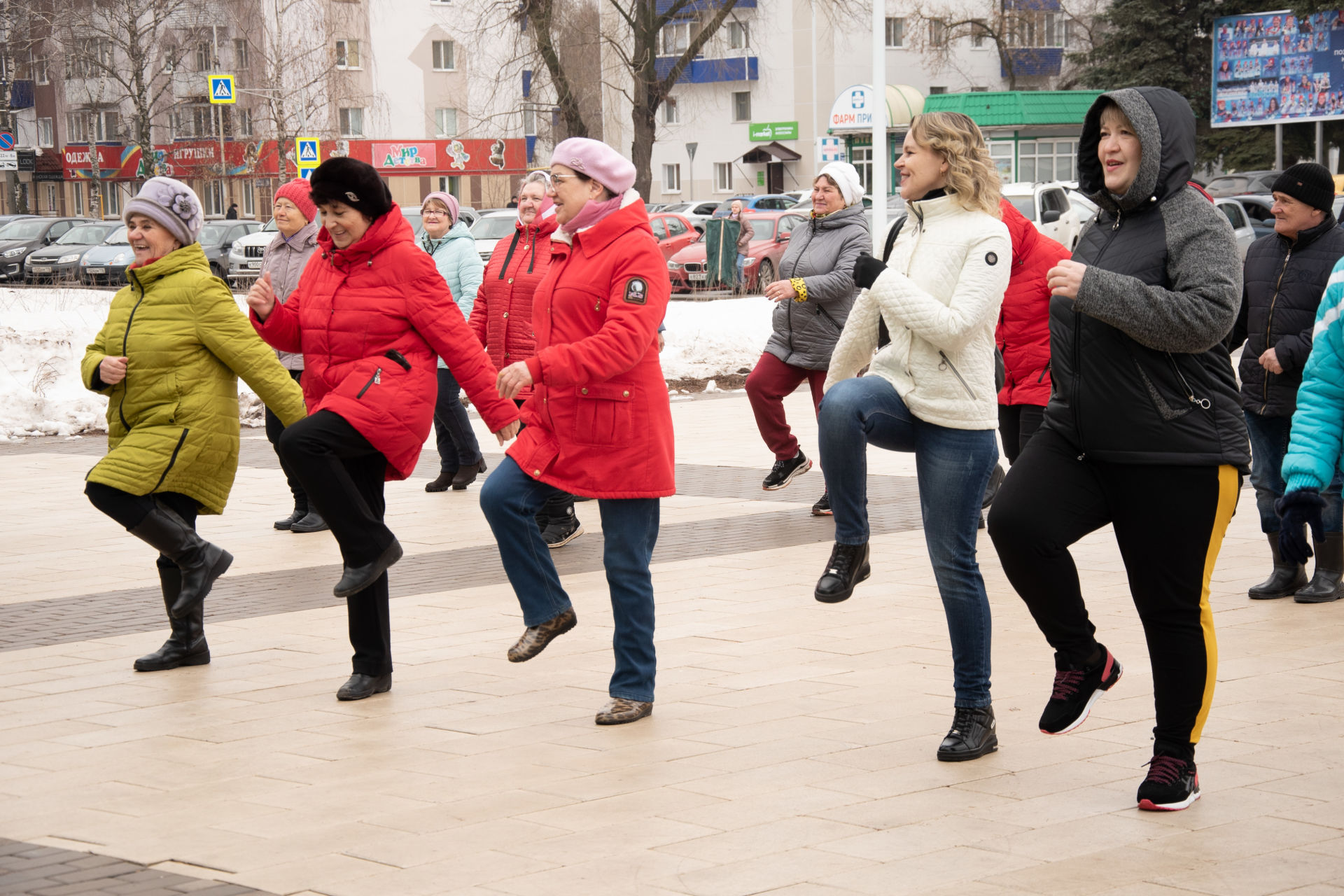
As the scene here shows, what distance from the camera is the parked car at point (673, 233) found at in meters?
31.7

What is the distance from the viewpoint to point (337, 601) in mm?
7895

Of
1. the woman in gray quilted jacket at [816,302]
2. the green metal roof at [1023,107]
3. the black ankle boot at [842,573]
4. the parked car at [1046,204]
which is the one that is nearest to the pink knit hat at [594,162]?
the black ankle boot at [842,573]

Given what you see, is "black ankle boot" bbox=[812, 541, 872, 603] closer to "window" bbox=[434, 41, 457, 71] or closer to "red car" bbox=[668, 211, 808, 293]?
"red car" bbox=[668, 211, 808, 293]

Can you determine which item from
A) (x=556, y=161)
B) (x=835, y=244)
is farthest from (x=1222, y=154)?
(x=556, y=161)

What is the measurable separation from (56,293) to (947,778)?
18771mm

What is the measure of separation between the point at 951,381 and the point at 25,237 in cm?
4025

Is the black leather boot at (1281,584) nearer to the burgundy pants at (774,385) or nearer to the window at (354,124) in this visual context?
the burgundy pants at (774,385)

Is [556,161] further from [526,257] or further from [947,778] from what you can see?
[526,257]

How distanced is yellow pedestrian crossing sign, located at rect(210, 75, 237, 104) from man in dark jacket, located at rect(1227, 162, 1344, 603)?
72.6ft

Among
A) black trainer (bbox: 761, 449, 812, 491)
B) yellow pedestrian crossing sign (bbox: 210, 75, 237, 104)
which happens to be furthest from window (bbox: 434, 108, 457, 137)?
black trainer (bbox: 761, 449, 812, 491)

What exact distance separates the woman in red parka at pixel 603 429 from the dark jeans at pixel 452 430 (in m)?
5.21

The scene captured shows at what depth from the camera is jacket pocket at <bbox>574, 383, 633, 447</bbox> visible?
5.42m

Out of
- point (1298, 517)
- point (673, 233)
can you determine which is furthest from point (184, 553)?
point (673, 233)

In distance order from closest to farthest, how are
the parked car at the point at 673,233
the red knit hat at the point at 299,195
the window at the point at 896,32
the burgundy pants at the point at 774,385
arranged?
the red knit hat at the point at 299,195 → the burgundy pants at the point at 774,385 → the parked car at the point at 673,233 → the window at the point at 896,32
